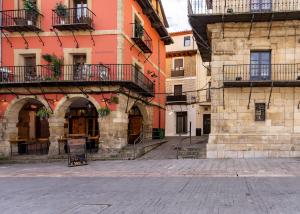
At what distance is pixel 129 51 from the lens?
21.2 m

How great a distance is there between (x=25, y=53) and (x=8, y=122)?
3.84 m

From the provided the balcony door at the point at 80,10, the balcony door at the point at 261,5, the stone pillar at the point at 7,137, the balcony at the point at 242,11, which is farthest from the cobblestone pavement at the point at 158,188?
the balcony door at the point at 80,10

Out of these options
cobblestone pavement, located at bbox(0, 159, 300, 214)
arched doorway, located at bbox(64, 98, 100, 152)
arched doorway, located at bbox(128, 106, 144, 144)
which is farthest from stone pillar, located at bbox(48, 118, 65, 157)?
arched doorway, located at bbox(128, 106, 144, 144)

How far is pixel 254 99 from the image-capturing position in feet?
56.8

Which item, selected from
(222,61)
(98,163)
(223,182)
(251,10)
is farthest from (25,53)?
(223,182)

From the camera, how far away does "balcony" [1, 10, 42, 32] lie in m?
19.6

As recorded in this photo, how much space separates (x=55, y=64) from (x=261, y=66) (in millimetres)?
10171

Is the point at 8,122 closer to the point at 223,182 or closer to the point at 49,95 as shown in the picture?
the point at 49,95

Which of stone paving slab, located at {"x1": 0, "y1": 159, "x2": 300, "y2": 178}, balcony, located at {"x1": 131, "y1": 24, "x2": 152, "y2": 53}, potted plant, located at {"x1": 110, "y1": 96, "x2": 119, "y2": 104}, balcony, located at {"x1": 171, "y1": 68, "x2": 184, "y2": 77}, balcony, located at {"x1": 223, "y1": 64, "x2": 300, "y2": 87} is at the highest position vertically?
balcony, located at {"x1": 131, "y1": 24, "x2": 152, "y2": 53}

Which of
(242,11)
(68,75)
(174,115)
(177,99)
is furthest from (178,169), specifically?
(174,115)

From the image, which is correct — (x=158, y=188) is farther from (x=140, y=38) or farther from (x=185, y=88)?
(x=185, y=88)

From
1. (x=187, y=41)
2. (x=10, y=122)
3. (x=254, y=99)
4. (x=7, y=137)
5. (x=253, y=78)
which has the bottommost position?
(x=7, y=137)

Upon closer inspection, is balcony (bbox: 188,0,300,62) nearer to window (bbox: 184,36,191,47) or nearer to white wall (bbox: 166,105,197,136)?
white wall (bbox: 166,105,197,136)

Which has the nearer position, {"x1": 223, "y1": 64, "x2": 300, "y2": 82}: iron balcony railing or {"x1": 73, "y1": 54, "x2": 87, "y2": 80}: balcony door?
{"x1": 223, "y1": 64, "x2": 300, "y2": 82}: iron balcony railing
